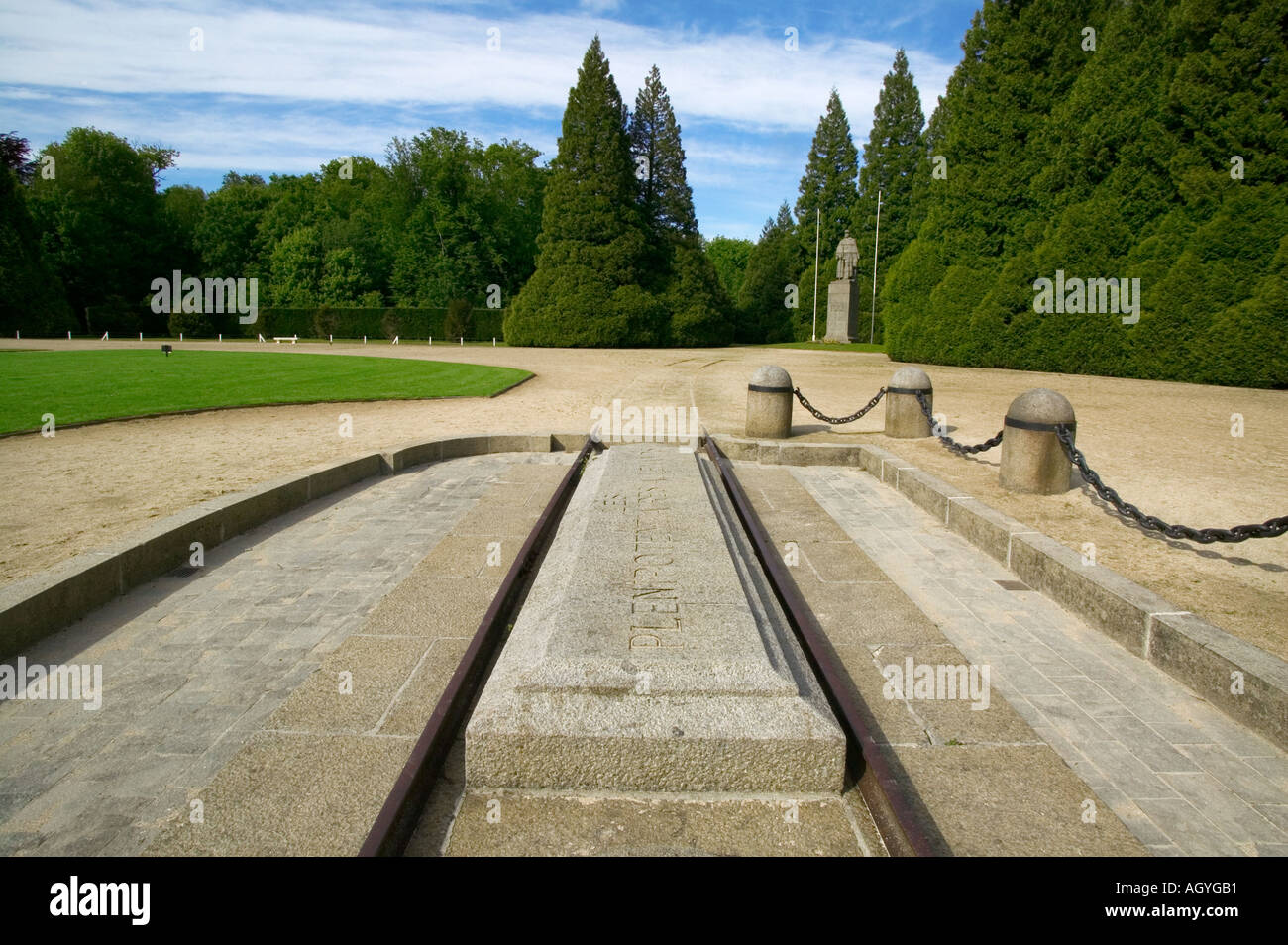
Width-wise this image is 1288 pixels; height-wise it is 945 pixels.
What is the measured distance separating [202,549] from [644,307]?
34.9 meters

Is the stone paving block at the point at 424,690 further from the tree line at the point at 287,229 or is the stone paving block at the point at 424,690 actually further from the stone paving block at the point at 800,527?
the tree line at the point at 287,229

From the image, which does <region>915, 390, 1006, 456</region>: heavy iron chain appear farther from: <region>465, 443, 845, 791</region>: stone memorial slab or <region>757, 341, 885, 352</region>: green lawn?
<region>757, 341, 885, 352</region>: green lawn

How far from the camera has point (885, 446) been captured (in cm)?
1024

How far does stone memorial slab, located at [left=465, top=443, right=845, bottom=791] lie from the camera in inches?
113

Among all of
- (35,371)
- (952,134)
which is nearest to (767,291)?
(952,134)

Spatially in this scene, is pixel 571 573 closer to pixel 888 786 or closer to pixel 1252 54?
pixel 888 786

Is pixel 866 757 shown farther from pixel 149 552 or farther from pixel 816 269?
pixel 816 269

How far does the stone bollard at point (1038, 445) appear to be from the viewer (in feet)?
23.6

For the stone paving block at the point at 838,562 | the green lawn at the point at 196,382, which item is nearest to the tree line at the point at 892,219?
the green lawn at the point at 196,382

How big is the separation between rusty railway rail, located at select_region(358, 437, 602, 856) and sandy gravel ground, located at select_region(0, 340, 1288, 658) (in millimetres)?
3090

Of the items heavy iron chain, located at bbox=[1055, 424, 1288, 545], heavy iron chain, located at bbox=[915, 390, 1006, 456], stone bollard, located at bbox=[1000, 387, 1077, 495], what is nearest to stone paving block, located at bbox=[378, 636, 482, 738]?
heavy iron chain, located at bbox=[1055, 424, 1288, 545]

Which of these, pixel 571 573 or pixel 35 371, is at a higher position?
Answer: pixel 35 371

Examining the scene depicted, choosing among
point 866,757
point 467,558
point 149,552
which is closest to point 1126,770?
point 866,757

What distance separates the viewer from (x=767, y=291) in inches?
2042
